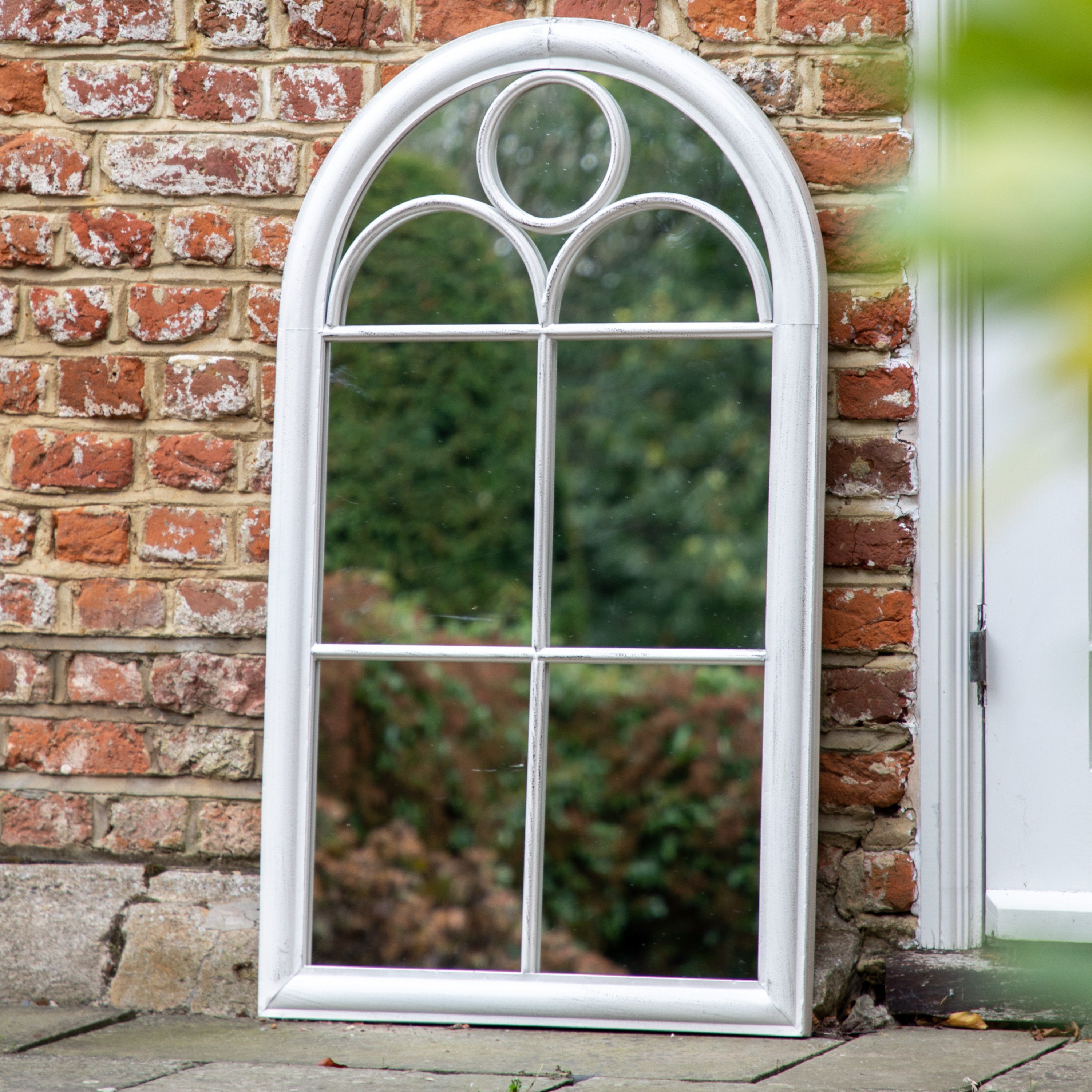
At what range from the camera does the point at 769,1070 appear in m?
1.98

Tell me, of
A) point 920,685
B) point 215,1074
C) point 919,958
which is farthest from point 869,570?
point 215,1074

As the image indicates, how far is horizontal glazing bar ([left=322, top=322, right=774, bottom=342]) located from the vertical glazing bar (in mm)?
40

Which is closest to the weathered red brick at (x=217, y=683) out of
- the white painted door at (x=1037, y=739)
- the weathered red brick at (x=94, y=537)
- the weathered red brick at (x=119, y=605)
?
the weathered red brick at (x=119, y=605)

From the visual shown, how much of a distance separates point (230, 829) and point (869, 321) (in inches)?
63.0

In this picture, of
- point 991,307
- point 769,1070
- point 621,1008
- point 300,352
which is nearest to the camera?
point 991,307

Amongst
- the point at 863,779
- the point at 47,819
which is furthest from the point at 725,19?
the point at 47,819

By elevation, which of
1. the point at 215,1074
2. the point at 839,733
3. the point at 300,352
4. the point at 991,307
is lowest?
the point at 215,1074

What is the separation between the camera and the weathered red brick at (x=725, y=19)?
232 cm

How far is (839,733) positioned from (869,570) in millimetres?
315

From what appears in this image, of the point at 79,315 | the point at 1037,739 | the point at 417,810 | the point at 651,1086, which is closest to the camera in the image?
the point at 651,1086

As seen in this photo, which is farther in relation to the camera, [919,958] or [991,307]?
[919,958]

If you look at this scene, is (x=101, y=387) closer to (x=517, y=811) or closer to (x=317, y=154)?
(x=317, y=154)

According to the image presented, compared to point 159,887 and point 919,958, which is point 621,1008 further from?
point 159,887

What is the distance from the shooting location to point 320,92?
2.42m
